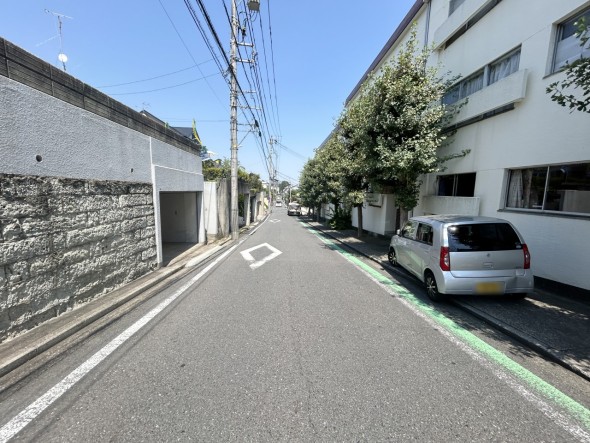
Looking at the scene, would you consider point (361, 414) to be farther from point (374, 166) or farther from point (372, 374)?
point (374, 166)

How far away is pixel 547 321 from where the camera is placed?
4008 mm

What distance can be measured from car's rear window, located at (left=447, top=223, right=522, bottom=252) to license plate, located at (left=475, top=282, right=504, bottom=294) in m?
0.56

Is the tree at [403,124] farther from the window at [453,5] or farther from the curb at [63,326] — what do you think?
the curb at [63,326]

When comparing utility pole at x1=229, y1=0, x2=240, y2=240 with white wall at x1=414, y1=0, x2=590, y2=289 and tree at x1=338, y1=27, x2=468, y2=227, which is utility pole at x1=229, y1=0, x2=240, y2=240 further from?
white wall at x1=414, y1=0, x2=590, y2=289

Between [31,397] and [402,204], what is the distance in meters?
8.76

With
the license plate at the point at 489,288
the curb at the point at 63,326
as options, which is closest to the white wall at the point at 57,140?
the curb at the point at 63,326

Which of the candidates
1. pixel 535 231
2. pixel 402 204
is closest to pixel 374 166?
pixel 402 204

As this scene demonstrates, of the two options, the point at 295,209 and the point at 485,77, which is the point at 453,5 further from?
the point at 295,209

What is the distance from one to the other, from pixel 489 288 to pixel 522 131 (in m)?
4.08

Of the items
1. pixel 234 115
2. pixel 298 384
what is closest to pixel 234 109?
pixel 234 115

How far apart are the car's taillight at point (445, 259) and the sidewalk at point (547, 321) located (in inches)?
29.3

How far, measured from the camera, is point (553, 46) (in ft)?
18.4

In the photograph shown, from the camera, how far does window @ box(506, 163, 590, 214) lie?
5113 mm

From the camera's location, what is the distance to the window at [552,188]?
5.11m
